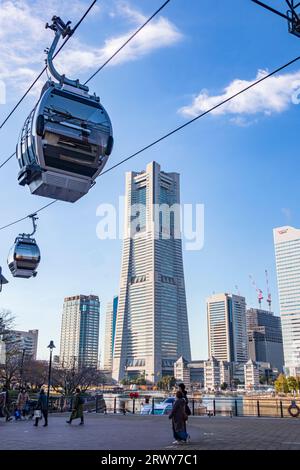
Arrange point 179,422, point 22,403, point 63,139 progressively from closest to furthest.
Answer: point 63,139 → point 179,422 → point 22,403

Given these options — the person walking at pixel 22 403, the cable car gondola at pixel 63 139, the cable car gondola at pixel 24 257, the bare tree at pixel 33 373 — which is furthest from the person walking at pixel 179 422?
the bare tree at pixel 33 373

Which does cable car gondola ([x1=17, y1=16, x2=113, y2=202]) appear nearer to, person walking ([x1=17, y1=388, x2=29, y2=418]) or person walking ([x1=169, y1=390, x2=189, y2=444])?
person walking ([x1=169, y1=390, x2=189, y2=444])

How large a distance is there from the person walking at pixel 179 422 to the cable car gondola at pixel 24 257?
5.77 meters

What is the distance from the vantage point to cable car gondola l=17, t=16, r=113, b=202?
796cm

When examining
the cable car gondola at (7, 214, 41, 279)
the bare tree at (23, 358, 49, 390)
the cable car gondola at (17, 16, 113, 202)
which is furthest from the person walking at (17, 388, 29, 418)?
the bare tree at (23, 358, 49, 390)

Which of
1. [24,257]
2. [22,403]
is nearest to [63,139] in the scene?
[24,257]

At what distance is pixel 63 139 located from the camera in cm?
805

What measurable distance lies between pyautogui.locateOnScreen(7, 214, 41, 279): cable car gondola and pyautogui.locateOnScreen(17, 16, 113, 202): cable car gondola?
4.54 m

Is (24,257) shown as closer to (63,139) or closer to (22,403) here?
(63,139)

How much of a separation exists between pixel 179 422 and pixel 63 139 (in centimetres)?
880

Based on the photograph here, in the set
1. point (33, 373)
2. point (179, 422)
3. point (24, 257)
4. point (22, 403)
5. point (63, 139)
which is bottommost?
point (22, 403)

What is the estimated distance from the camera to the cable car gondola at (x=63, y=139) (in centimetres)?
796

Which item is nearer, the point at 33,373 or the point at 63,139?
the point at 63,139

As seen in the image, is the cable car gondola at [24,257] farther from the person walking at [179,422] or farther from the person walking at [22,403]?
the person walking at [22,403]
